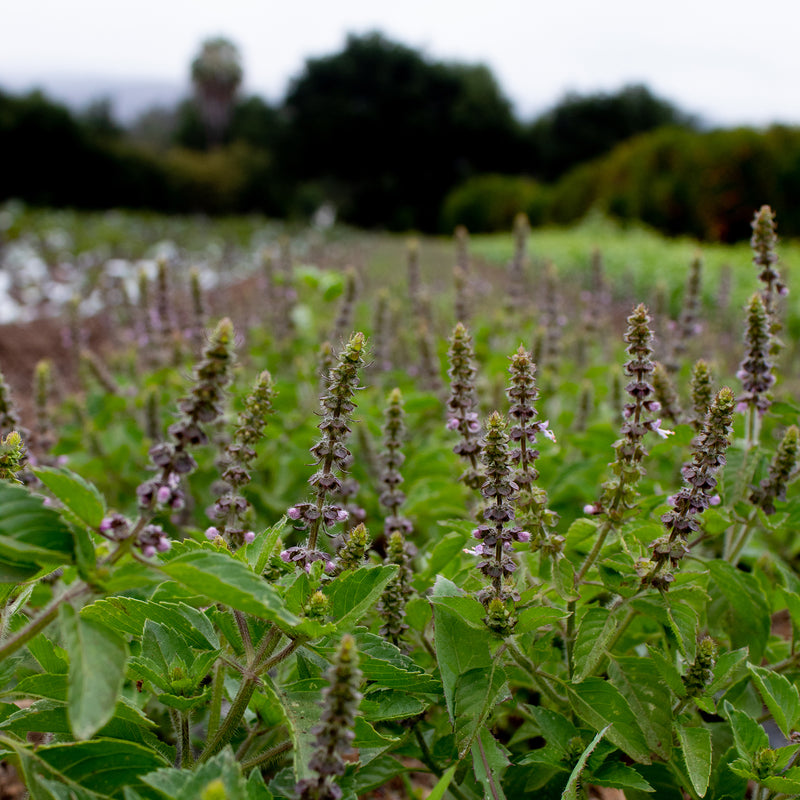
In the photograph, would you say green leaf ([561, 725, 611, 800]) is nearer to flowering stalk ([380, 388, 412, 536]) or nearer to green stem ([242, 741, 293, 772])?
green stem ([242, 741, 293, 772])

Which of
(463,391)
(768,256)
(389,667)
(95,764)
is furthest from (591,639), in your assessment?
(768,256)

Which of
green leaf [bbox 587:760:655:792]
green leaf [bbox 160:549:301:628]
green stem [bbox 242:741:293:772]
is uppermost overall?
green leaf [bbox 160:549:301:628]

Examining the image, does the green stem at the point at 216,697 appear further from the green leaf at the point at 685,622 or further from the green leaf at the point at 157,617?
the green leaf at the point at 685,622

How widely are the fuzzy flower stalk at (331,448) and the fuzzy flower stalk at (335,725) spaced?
0.48 meters

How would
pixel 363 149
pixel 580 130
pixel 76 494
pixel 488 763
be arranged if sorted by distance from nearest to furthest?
pixel 76 494 → pixel 488 763 → pixel 580 130 → pixel 363 149

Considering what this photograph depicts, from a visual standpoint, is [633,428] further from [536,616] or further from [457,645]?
[457,645]

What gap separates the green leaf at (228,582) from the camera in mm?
1285

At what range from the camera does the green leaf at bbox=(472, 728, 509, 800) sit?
1.64m

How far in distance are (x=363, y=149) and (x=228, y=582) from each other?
220 feet

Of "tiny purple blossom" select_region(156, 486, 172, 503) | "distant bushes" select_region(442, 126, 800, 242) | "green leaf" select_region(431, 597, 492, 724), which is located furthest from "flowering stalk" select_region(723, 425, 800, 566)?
"distant bushes" select_region(442, 126, 800, 242)

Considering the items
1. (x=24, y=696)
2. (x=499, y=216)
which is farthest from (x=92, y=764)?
(x=499, y=216)

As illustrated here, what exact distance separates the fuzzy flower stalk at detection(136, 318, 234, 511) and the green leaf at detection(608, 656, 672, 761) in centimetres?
123

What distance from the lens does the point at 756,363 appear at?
7.98ft

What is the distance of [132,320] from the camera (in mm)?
6875
